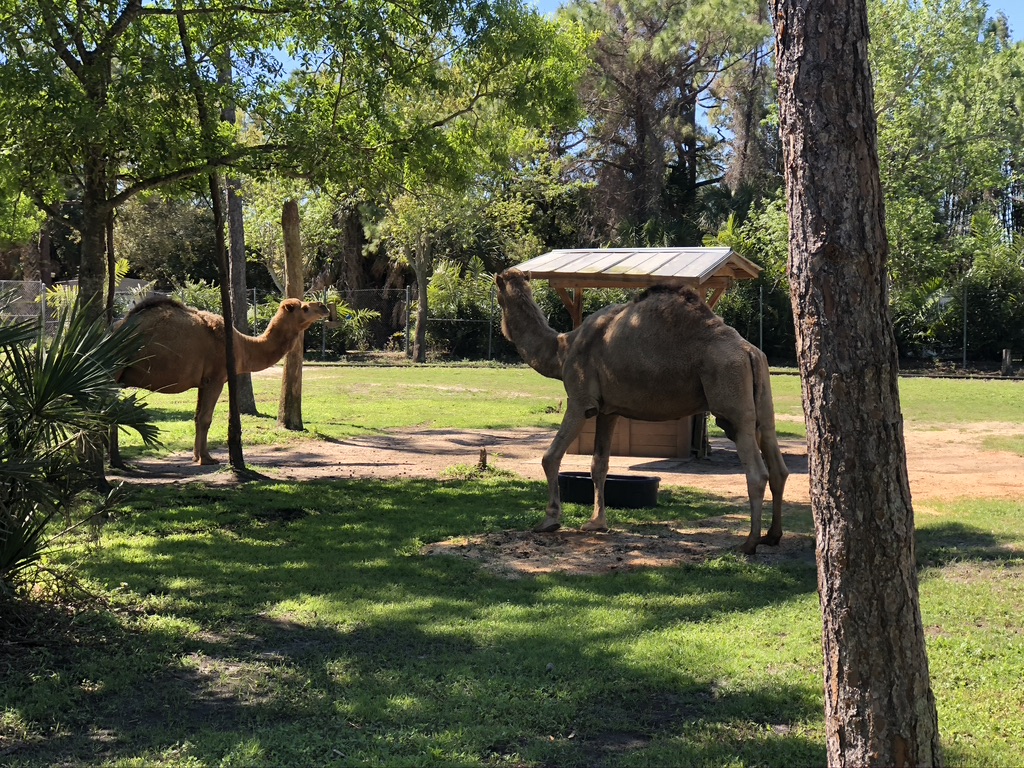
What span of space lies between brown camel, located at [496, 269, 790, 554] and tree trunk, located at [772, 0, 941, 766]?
5.29 metres

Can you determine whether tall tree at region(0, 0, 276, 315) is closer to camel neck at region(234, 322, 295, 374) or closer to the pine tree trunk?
camel neck at region(234, 322, 295, 374)

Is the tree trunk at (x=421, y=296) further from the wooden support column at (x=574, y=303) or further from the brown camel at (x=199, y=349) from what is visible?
the brown camel at (x=199, y=349)

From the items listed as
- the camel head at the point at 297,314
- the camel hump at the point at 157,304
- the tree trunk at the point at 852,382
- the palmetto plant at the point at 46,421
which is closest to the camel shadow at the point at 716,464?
the camel head at the point at 297,314

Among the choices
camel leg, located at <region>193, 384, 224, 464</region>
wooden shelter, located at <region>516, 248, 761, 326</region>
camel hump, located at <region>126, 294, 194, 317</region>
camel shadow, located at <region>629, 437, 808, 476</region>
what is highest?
wooden shelter, located at <region>516, 248, 761, 326</region>

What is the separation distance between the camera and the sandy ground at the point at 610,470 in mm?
9070

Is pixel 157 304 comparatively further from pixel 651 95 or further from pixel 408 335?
pixel 651 95

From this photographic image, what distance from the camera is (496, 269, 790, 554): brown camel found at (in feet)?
30.0

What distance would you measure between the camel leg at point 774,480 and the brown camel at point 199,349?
6.91 m

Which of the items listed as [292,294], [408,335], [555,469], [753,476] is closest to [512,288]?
[555,469]

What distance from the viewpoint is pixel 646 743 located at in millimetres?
4930

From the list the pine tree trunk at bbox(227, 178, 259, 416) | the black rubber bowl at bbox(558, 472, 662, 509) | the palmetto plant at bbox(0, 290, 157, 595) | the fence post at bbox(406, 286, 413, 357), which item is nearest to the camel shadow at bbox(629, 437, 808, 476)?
the black rubber bowl at bbox(558, 472, 662, 509)

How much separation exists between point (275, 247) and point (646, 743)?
1447 inches

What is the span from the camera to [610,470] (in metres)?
14.3

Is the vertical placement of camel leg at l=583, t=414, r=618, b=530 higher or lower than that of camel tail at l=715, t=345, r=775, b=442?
lower
